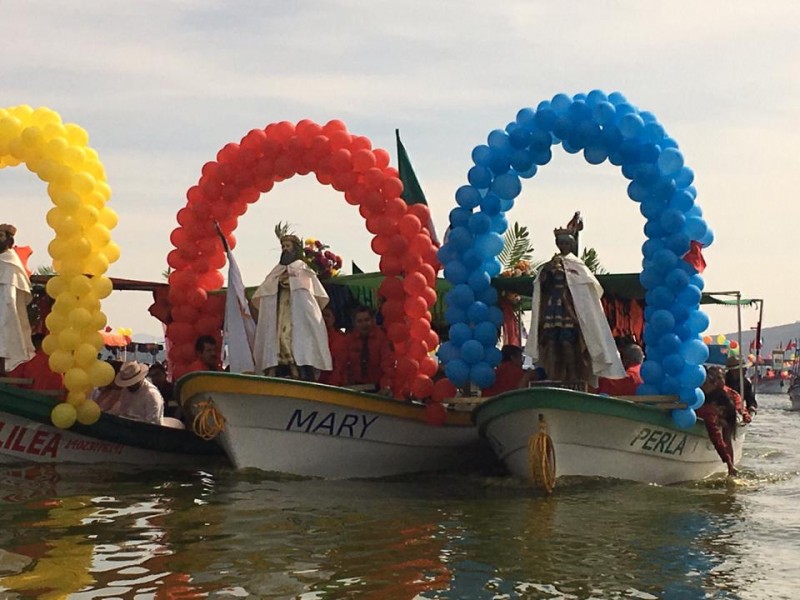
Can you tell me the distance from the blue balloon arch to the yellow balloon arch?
3946 mm

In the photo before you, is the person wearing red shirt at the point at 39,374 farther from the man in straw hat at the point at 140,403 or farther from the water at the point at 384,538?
the water at the point at 384,538

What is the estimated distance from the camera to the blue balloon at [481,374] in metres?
12.3

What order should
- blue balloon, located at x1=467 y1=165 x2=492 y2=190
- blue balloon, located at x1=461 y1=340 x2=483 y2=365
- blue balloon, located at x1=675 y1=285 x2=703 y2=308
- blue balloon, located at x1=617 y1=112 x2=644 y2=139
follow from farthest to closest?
blue balloon, located at x1=467 y1=165 x2=492 y2=190 → blue balloon, located at x1=461 y1=340 x2=483 y2=365 → blue balloon, located at x1=617 y1=112 x2=644 y2=139 → blue balloon, located at x1=675 y1=285 x2=703 y2=308

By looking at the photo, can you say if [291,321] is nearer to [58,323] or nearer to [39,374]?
[58,323]

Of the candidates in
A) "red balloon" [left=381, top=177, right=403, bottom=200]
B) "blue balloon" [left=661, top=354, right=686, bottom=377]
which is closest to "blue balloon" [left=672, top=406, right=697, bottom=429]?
"blue balloon" [left=661, top=354, right=686, bottom=377]

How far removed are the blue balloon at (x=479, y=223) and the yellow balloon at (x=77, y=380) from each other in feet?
15.3

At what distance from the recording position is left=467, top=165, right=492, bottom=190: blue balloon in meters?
12.5

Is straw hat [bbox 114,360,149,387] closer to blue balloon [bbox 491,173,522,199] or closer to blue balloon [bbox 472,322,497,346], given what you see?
blue balloon [bbox 472,322,497,346]

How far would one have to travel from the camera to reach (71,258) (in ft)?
39.8

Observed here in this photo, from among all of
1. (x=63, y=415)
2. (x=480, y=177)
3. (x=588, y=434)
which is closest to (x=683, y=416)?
(x=588, y=434)

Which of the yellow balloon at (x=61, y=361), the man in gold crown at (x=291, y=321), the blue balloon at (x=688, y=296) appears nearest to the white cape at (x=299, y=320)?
the man in gold crown at (x=291, y=321)

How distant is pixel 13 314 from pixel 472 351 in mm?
5198

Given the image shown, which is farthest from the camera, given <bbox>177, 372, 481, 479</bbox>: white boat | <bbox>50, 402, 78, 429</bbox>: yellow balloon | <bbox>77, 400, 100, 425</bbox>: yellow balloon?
<bbox>77, 400, 100, 425</bbox>: yellow balloon

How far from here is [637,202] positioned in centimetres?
1189
